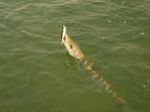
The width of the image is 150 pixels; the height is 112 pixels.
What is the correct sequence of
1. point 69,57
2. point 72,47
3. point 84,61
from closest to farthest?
point 72,47, point 84,61, point 69,57

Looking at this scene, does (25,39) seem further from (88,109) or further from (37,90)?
(88,109)

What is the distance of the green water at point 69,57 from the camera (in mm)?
10242

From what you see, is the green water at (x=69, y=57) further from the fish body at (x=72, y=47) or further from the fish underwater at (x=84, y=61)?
the fish body at (x=72, y=47)

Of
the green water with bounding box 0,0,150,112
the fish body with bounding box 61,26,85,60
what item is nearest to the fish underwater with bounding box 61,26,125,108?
the fish body with bounding box 61,26,85,60

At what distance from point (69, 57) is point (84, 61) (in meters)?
1.04

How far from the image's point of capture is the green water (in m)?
10.2

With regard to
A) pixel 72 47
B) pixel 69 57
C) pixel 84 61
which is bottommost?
pixel 69 57

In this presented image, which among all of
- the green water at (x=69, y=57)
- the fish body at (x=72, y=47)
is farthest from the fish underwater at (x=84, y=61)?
the green water at (x=69, y=57)

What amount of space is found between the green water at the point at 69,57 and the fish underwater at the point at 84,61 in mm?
212

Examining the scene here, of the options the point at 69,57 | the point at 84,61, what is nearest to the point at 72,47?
the point at 84,61

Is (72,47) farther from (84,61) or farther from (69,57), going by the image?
(69,57)

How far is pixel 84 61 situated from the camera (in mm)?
11516

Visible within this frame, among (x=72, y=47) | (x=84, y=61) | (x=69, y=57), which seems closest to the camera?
(x=72, y=47)

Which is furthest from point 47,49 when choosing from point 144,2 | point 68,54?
point 144,2
